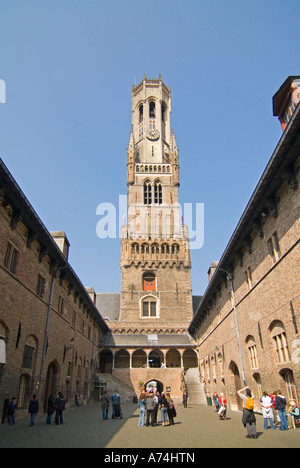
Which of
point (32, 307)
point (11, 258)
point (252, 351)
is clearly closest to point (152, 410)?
point (252, 351)

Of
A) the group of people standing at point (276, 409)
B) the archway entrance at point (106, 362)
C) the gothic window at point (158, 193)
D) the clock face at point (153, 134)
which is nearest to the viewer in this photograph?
the group of people standing at point (276, 409)

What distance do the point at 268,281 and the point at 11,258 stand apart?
11755 mm

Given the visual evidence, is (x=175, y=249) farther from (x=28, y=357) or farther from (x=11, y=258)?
(x=11, y=258)

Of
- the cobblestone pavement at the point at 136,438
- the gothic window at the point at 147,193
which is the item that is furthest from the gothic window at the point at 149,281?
the cobblestone pavement at the point at 136,438

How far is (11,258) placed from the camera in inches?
582

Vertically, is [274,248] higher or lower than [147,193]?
lower

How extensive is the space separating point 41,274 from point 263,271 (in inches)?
472

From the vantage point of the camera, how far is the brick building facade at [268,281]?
465 inches

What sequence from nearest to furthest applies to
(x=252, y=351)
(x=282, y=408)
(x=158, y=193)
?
(x=282, y=408) → (x=252, y=351) → (x=158, y=193)

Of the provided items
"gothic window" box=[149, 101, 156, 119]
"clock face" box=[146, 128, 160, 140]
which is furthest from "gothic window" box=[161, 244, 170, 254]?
"gothic window" box=[149, 101, 156, 119]

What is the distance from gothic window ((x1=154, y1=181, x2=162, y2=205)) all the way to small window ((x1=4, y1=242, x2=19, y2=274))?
142 ft

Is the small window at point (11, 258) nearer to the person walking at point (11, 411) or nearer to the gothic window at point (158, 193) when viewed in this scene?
the person walking at point (11, 411)

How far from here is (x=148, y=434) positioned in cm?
1102
